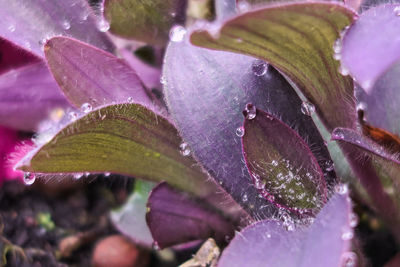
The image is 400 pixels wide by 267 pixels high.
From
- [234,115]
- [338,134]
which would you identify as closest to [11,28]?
[234,115]

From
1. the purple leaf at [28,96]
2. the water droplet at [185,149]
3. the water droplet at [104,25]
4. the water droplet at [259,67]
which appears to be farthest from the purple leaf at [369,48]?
the purple leaf at [28,96]

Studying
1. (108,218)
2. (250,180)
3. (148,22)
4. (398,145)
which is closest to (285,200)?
(250,180)

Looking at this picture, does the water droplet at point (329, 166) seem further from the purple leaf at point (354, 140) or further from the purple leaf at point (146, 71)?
the purple leaf at point (146, 71)

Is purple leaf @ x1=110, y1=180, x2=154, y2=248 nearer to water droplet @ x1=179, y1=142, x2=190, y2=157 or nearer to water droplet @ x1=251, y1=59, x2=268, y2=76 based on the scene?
water droplet @ x1=179, y1=142, x2=190, y2=157

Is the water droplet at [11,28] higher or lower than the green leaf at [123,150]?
higher

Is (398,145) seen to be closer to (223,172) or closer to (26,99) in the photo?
(223,172)

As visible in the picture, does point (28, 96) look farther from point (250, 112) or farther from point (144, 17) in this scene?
point (250, 112)

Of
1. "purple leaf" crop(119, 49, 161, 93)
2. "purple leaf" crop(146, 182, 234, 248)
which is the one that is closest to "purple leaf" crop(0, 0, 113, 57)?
"purple leaf" crop(119, 49, 161, 93)
